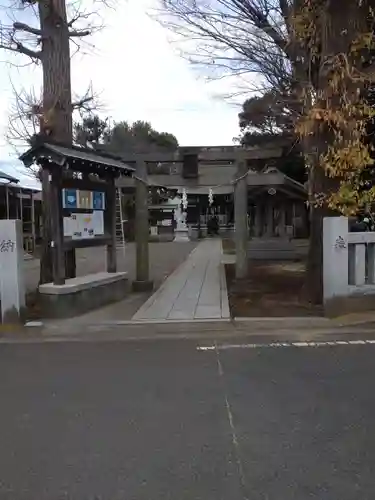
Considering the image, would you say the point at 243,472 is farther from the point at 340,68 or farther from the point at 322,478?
the point at 340,68

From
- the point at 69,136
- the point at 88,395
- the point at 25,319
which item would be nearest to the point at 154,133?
the point at 69,136

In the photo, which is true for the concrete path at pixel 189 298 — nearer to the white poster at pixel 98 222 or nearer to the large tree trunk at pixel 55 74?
the white poster at pixel 98 222

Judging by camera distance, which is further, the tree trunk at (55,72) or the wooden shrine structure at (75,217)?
the tree trunk at (55,72)

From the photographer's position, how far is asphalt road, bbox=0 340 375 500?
3.37 meters

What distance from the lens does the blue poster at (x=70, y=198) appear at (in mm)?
9992

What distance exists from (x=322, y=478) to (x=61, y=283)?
698cm

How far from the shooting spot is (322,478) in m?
3.41

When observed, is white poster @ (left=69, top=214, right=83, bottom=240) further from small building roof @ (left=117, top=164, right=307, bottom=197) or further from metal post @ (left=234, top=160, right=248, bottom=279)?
metal post @ (left=234, top=160, right=248, bottom=279)

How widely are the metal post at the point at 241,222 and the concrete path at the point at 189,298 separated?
0.59m

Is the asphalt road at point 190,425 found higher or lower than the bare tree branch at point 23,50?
lower

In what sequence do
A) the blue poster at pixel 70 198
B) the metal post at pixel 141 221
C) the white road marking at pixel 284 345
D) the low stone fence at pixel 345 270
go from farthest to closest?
1. the metal post at pixel 141 221
2. the blue poster at pixel 70 198
3. the low stone fence at pixel 345 270
4. the white road marking at pixel 284 345

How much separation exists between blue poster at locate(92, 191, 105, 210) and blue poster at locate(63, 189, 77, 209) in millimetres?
827

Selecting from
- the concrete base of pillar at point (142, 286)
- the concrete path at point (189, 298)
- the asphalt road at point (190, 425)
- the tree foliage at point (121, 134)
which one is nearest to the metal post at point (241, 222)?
the concrete path at point (189, 298)

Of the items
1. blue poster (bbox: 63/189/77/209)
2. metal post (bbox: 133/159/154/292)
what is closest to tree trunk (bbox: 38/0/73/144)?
blue poster (bbox: 63/189/77/209)
